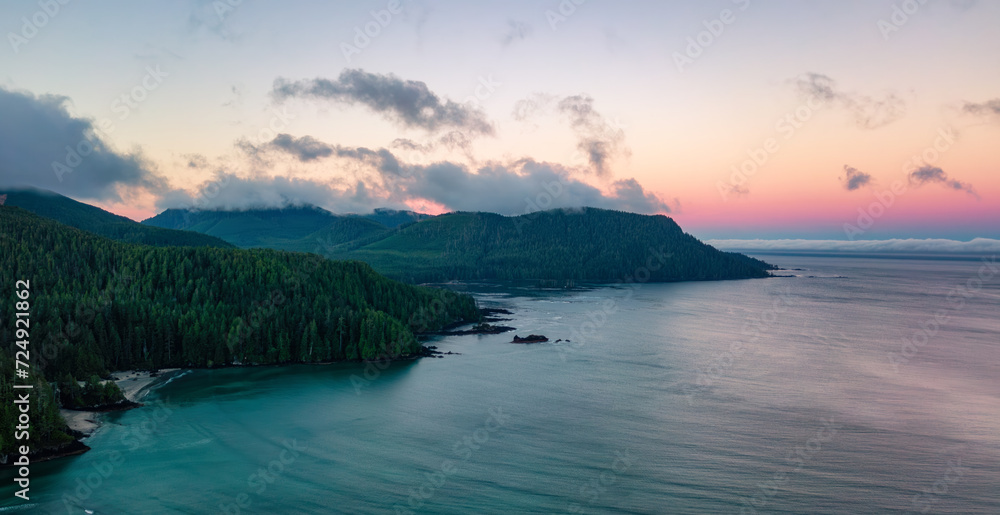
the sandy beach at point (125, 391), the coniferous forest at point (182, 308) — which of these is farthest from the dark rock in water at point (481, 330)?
the sandy beach at point (125, 391)

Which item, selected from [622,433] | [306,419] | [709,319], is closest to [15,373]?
[306,419]

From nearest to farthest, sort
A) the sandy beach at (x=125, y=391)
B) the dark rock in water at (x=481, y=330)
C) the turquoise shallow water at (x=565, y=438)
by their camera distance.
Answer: the turquoise shallow water at (x=565, y=438), the sandy beach at (x=125, y=391), the dark rock in water at (x=481, y=330)

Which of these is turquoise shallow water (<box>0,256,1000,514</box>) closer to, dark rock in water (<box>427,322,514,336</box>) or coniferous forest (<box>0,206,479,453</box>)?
coniferous forest (<box>0,206,479,453</box>)

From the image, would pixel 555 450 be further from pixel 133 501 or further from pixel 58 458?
pixel 58 458

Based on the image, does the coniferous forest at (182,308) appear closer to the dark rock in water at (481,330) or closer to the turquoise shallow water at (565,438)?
the dark rock in water at (481,330)

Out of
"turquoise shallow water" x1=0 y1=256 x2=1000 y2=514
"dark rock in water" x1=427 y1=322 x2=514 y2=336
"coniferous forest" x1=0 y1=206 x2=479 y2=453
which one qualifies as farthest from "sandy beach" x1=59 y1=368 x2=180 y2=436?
"dark rock in water" x1=427 y1=322 x2=514 y2=336

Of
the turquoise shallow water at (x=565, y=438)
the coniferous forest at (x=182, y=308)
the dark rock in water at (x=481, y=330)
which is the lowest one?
the turquoise shallow water at (x=565, y=438)

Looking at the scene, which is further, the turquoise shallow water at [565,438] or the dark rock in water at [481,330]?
the dark rock in water at [481,330]
